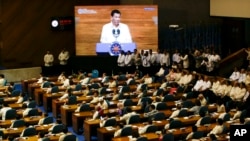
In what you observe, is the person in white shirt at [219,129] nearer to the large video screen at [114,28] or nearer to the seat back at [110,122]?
the seat back at [110,122]

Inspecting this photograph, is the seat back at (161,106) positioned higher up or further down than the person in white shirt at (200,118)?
higher up

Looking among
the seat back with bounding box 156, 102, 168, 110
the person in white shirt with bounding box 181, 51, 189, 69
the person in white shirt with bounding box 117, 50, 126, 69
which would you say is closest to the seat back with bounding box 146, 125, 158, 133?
the seat back with bounding box 156, 102, 168, 110

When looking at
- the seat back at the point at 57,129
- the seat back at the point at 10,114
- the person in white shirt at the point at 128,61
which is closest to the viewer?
the seat back at the point at 57,129

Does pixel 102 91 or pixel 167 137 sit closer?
pixel 167 137

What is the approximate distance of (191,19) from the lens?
31.7 meters

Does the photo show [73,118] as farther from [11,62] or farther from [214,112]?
[11,62]

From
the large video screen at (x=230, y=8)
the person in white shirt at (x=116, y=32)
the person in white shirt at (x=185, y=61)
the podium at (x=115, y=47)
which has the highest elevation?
the large video screen at (x=230, y=8)

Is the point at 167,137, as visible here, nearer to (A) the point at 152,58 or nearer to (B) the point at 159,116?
(B) the point at 159,116

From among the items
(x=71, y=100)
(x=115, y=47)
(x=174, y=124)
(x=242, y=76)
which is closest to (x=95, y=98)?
(x=71, y=100)

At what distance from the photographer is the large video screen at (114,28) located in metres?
29.0

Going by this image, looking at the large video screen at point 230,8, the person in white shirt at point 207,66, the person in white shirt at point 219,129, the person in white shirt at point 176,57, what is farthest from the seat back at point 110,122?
the large video screen at point 230,8

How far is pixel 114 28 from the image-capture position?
29344mm

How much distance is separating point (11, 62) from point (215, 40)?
11.7 m

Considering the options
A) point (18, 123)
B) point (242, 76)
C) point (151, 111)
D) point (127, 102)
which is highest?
point (242, 76)
